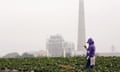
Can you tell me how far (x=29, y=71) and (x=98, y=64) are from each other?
5310 mm

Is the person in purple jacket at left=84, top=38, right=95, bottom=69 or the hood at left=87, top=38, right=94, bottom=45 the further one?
the person in purple jacket at left=84, top=38, right=95, bottom=69

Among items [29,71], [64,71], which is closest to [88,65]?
[64,71]

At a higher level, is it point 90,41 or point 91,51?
point 90,41

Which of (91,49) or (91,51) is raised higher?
(91,49)

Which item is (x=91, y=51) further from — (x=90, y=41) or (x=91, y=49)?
(x=90, y=41)

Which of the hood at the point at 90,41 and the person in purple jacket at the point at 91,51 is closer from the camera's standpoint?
the hood at the point at 90,41

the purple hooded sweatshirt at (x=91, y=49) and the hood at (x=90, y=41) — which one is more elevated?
the hood at (x=90, y=41)

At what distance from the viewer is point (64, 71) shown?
68.9ft

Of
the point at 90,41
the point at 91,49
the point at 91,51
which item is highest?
the point at 90,41

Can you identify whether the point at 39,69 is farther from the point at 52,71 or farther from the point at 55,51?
the point at 55,51

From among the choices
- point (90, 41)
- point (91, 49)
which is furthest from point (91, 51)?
point (90, 41)

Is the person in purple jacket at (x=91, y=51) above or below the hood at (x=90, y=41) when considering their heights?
below

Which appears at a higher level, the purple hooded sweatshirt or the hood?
the hood

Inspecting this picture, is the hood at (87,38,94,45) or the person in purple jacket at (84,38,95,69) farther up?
the hood at (87,38,94,45)
